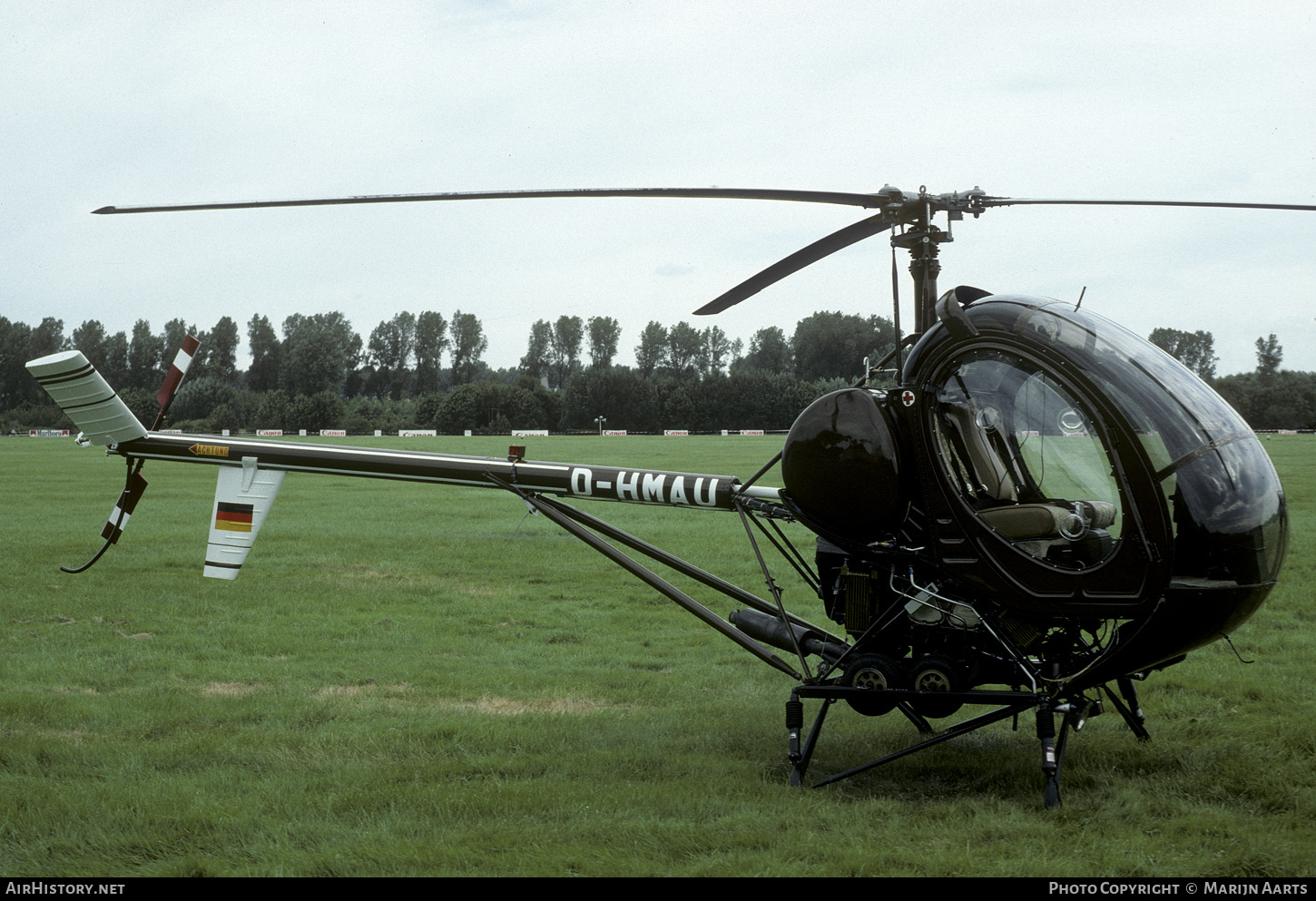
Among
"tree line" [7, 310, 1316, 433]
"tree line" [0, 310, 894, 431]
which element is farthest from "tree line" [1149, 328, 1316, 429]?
"tree line" [0, 310, 894, 431]

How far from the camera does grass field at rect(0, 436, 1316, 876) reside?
4.41 meters

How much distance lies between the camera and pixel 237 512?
23.0 feet

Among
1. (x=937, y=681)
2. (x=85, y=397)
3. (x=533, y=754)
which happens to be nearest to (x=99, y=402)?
(x=85, y=397)

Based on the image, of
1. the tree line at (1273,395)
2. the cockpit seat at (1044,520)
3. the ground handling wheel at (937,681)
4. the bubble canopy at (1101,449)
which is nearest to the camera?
the bubble canopy at (1101,449)

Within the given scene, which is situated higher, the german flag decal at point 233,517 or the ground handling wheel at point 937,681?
the german flag decal at point 233,517

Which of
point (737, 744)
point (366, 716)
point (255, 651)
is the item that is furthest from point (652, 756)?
point (255, 651)

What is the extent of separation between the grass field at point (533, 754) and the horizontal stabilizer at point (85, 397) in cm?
207

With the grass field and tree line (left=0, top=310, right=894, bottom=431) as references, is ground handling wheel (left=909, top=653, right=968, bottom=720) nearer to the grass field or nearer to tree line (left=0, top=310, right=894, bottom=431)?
the grass field

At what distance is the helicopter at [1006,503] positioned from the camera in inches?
175

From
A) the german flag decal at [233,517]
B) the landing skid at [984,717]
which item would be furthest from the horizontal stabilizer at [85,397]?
the landing skid at [984,717]

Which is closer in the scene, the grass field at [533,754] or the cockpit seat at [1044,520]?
the grass field at [533,754]

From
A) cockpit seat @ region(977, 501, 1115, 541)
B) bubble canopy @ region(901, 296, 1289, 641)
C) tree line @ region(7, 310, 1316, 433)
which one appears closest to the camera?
bubble canopy @ region(901, 296, 1289, 641)

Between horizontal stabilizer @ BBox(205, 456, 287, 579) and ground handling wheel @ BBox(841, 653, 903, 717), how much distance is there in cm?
438

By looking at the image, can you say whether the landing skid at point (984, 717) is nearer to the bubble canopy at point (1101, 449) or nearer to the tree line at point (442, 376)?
the bubble canopy at point (1101, 449)
